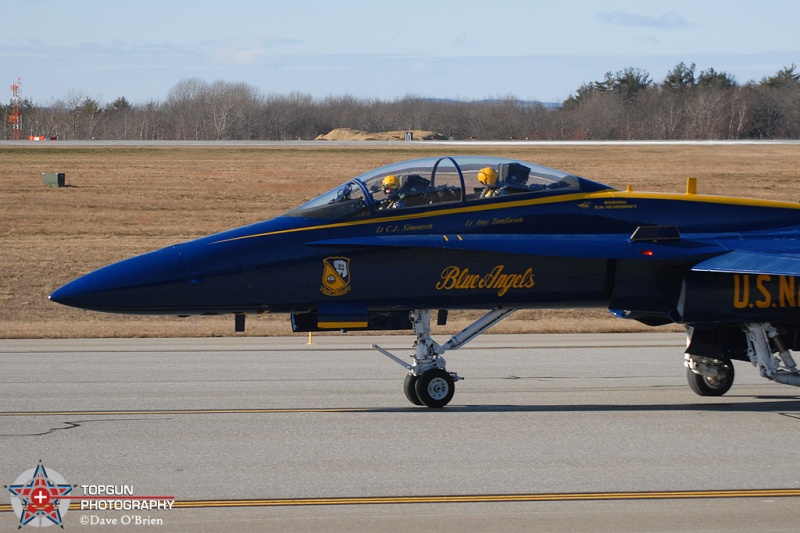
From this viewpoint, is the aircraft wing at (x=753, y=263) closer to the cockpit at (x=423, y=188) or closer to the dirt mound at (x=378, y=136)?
the cockpit at (x=423, y=188)

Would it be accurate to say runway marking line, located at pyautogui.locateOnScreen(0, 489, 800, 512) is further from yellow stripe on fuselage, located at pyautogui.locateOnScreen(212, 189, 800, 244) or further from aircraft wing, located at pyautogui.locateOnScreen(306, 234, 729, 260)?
yellow stripe on fuselage, located at pyautogui.locateOnScreen(212, 189, 800, 244)

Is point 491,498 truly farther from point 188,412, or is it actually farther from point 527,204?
point 527,204

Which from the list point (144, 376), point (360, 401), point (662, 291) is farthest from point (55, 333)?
point (662, 291)

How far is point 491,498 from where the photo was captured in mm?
7785

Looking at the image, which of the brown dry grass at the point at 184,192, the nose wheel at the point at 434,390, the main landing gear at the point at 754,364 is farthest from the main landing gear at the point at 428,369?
the brown dry grass at the point at 184,192

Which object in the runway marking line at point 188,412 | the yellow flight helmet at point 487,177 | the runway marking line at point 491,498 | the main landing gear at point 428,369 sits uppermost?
the yellow flight helmet at point 487,177

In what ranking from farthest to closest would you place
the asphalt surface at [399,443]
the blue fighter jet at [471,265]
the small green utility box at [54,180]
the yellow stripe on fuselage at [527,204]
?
the small green utility box at [54,180] → the yellow stripe on fuselage at [527,204] → the blue fighter jet at [471,265] → the asphalt surface at [399,443]

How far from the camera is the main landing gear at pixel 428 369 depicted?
1132 centimetres

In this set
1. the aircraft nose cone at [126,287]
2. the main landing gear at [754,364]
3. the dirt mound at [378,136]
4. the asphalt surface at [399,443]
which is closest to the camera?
the asphalt surface at [399,443]

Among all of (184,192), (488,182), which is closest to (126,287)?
(488,182)

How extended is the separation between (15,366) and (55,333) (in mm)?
4341

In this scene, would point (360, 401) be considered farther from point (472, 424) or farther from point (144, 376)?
point (144, 376)

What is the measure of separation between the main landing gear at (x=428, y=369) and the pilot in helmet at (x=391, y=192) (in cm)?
123

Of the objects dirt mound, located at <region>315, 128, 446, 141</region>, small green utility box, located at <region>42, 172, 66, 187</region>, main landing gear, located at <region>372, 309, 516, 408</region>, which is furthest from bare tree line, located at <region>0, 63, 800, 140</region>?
main landing gear, located at <region>372, 309, 516, 408</region>
